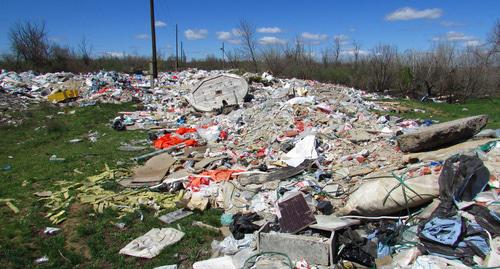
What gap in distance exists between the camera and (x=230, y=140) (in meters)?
9.16

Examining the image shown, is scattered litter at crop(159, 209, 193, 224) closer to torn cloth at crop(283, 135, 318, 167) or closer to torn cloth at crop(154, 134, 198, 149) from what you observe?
torn cloth at crop(283, 135, 318, 167)

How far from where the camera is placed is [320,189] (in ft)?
18.4

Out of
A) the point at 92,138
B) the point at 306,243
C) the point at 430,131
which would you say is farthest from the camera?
the point at 92,138

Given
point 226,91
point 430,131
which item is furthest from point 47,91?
point 430,131

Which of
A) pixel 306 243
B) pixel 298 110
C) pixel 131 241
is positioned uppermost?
pixel 298 110

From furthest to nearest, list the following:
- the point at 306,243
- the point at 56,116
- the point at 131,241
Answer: the point at 56,116 < the point at 131,241 < the point at 306,243

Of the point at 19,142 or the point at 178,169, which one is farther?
the point at 19,142

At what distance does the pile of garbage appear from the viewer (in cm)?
375

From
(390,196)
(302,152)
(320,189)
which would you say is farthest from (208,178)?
(390,196)

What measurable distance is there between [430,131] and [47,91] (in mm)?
16086

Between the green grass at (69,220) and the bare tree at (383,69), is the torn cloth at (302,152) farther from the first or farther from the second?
the bare tree at (383,69)

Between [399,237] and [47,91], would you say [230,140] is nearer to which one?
[399,237]

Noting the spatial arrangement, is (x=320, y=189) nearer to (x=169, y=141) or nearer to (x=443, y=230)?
(x=443, y=230)

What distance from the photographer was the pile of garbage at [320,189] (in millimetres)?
3754
